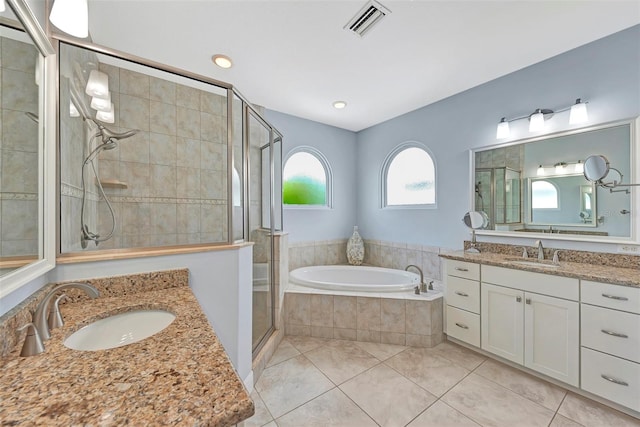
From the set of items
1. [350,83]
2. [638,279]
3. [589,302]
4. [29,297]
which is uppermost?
[350,83]

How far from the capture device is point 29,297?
0.88 m

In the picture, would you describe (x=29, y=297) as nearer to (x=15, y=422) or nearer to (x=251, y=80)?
(x=15, y=422)

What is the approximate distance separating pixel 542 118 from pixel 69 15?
3.10m

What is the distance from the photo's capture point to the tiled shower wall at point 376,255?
2924 mm

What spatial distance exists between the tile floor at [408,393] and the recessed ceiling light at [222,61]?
A: 254 cm

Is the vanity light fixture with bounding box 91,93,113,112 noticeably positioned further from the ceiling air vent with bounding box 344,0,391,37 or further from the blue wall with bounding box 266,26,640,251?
the ceiling air vent with bounding box 344,0,391,37

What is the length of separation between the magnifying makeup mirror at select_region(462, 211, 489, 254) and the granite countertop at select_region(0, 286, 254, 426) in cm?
255

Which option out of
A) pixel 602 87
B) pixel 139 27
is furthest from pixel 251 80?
pixel 602 87

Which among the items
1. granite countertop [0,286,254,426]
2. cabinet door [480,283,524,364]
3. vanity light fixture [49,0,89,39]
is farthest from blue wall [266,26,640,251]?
granite countertop [0,286,254,426]

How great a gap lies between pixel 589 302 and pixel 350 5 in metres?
2.40

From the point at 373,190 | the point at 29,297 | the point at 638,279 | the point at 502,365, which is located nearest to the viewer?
the point at 29,297

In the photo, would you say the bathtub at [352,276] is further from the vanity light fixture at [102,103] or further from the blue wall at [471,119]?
the vanity light fixture at [102,103]

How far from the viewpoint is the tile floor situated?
4.81 ft

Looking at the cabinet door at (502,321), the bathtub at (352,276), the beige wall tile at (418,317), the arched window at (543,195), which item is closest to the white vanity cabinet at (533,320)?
the cabinet door at (502,321)
